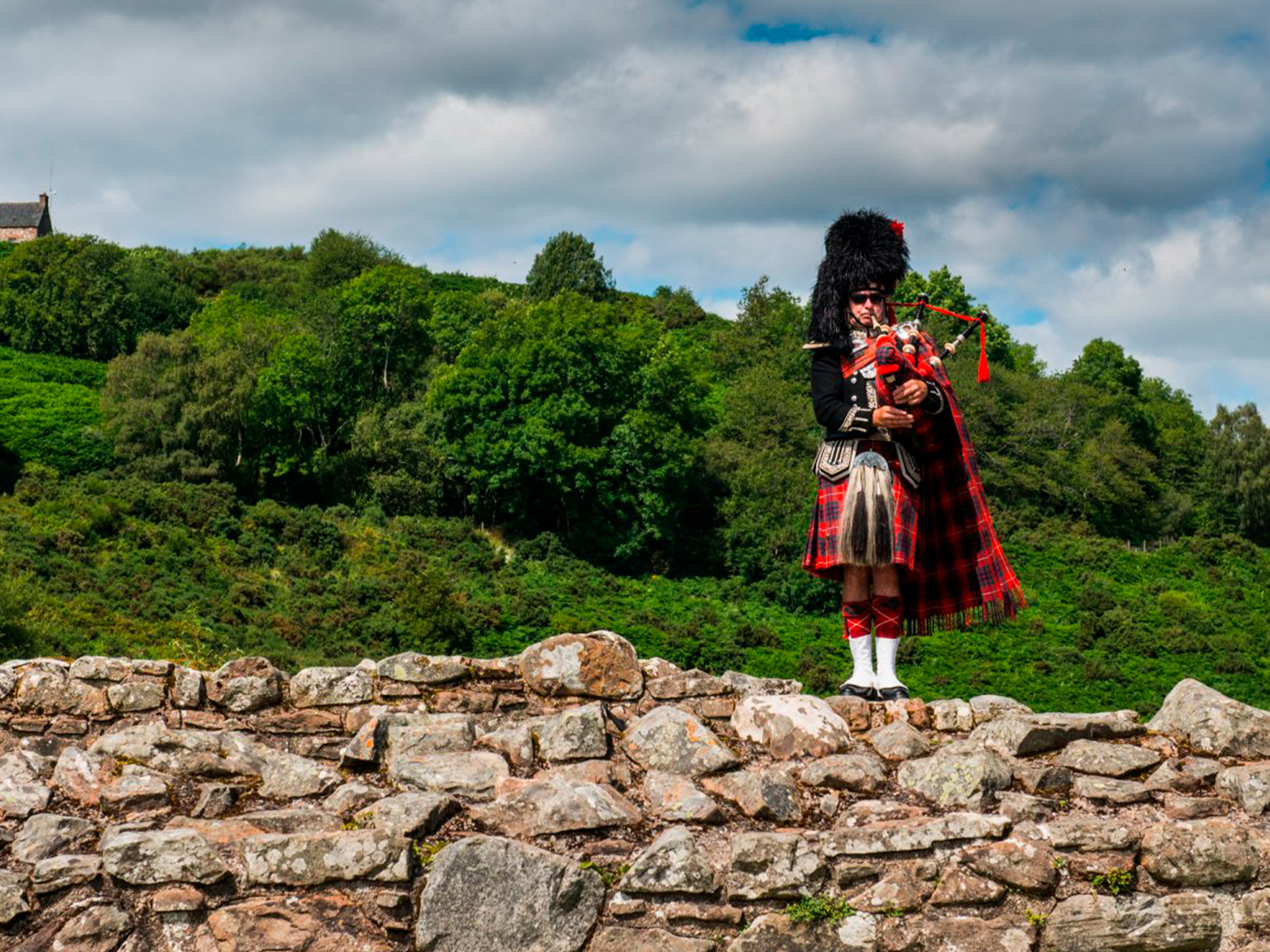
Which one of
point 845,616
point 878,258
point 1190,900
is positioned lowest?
point 1190,900

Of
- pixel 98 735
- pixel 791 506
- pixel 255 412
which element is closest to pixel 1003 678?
pixel 791 506

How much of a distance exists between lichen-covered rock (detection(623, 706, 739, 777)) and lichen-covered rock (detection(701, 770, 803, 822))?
12cm

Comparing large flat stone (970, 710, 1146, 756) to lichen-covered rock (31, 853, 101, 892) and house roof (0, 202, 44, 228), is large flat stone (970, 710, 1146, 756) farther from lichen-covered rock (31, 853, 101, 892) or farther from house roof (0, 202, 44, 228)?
house roof (0, 202, 44, 228)

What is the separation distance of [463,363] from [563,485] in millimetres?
6562

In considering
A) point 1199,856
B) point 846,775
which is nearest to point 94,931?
point 846,775

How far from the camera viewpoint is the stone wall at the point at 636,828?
5457mm

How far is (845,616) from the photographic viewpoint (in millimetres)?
7703

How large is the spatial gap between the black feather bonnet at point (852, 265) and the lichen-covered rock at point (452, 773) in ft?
9.89

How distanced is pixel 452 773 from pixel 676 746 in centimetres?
104

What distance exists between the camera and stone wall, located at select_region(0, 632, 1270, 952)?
5.46 m

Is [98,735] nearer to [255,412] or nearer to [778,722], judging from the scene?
[778,722]

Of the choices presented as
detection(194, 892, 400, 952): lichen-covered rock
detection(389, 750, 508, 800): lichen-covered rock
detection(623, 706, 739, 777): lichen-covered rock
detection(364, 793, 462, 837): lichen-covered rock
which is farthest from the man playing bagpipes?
detection(194, 892, 400, 952): lichen-covered rock

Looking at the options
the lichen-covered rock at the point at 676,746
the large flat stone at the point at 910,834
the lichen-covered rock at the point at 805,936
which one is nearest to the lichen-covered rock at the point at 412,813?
the lichen-covered rock at the point at 676,746

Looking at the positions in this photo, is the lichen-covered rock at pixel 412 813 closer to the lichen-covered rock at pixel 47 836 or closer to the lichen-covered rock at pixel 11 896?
the lichen-covered rock at pixel 47 836
